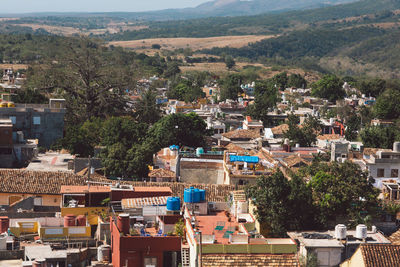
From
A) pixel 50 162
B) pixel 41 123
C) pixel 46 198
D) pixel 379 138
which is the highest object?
pixel 46 198

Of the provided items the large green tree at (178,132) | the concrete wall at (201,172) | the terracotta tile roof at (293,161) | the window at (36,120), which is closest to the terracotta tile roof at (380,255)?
the concrete wall at (201,172)

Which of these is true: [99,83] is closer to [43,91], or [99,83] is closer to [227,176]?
[43,91]

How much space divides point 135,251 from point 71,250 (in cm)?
245

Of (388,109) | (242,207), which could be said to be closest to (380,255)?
(242,207)

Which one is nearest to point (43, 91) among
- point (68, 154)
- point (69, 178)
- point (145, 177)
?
point (68, 154)

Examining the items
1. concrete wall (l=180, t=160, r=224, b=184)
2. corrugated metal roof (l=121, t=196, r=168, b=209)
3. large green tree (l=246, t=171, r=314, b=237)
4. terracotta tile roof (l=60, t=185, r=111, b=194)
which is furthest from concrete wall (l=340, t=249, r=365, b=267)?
concrete wall (l=180, t=160, r=224, b=184)

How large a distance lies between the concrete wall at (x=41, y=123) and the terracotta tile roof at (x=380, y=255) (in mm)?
30692

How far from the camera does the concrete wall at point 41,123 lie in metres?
45.4

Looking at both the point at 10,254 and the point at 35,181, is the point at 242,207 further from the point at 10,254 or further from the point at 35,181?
the point at 35,181

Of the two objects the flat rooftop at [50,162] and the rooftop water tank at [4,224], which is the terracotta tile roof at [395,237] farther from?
the flat rooftop at [50,162]

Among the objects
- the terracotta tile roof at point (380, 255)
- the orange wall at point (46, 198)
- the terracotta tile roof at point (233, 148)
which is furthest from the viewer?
the terracotta tile roof at point (233, 148)

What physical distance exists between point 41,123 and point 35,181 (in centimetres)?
1618

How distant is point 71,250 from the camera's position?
21.8 m

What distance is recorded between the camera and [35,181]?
30.5m
